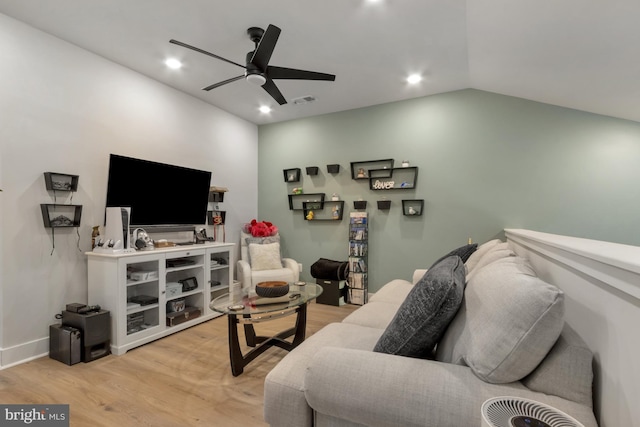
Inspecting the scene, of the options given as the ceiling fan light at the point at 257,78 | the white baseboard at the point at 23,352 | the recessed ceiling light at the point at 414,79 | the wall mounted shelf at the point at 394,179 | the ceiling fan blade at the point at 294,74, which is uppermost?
the recessed ceiling light at the point at 414,79

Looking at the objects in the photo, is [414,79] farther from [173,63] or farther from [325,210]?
[173,63]

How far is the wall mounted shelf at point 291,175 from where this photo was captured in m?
4.91

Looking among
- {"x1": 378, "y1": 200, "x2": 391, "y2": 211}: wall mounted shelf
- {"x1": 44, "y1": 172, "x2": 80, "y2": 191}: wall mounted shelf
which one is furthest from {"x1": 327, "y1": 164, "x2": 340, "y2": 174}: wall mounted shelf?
{"x1": 44, "y1": 172, "x2": 80, "y2": 191}: wall mounted shelf

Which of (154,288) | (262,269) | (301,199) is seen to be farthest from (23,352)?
(301,199)

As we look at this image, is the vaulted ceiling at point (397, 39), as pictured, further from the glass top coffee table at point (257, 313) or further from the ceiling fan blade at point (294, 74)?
the glass top coffee table at point (257, 313)

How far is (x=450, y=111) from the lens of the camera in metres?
3.93

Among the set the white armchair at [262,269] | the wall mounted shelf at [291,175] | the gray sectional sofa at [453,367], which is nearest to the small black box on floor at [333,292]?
the white armchair at [262,269]

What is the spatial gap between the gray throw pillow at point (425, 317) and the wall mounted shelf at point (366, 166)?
3.13 meters

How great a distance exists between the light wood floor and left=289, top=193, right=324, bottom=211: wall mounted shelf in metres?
2.50

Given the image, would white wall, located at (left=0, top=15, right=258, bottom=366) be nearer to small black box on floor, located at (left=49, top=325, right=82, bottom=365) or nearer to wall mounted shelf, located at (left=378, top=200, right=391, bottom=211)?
small black box on floor, located at (left=49, top=325, right=82, bottom=365)

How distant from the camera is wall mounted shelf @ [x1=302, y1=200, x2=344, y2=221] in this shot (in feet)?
15.0

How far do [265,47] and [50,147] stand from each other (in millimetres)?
2110

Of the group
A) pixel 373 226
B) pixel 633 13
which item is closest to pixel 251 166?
pixel 373 226

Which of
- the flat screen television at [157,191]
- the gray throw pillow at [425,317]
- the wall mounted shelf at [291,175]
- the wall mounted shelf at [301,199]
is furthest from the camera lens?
the wall mounted shelf at [291,175]
